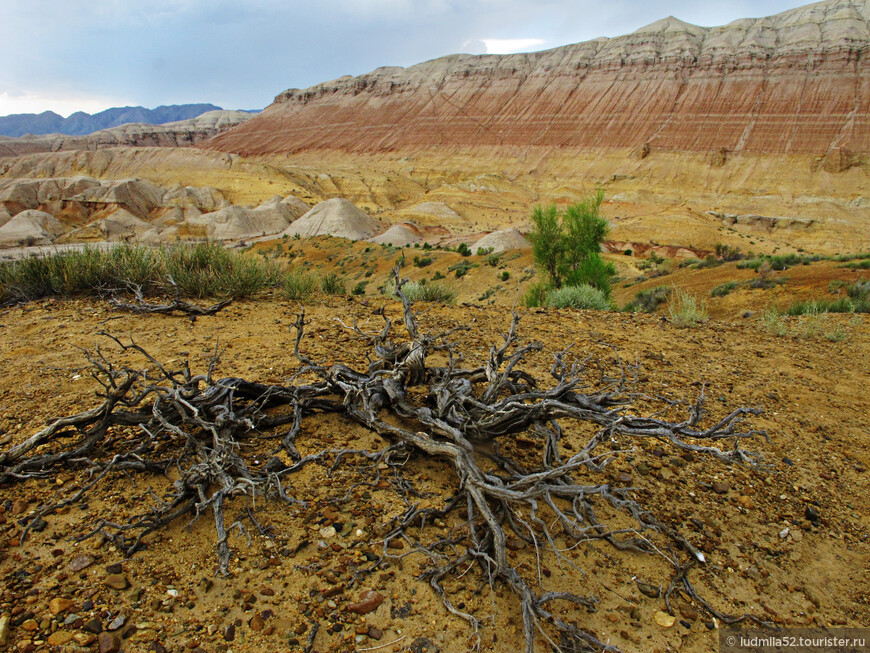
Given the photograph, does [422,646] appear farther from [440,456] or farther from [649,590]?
[649,590]

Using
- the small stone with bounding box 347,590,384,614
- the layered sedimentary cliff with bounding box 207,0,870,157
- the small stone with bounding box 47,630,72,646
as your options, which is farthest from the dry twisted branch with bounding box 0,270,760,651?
the layered sedimentary cliff with bounding box 207,0,870,157

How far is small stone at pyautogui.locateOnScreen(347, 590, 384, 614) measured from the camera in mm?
2264

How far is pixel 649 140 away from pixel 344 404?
209 ft

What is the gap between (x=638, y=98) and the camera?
209ft

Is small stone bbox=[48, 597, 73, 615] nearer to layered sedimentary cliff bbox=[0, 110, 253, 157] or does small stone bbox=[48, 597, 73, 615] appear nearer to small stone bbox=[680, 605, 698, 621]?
small stone bbox=[680, 605, 698, 621]

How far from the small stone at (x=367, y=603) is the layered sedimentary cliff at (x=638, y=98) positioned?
6000cm

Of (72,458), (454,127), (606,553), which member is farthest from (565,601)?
(454,127)

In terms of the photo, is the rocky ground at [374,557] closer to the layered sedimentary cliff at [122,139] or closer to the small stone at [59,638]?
the small stone at [59,638]

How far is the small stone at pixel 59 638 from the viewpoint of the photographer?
1.95 meters

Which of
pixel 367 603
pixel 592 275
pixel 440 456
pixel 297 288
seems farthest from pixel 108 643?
pixel 592 275

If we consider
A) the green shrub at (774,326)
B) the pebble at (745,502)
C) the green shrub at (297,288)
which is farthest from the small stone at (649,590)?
the green shrub at (297,288)

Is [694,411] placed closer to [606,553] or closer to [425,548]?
[606,553]

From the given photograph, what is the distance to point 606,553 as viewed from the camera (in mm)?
2736

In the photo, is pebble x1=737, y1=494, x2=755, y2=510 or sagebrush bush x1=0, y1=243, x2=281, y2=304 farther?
sagebrush bush x1=0, y1=243, x2=281, y2=304
